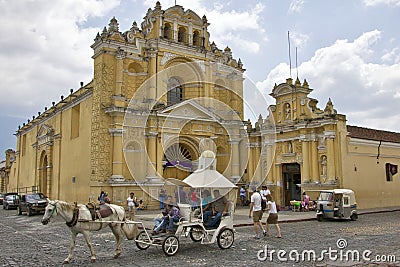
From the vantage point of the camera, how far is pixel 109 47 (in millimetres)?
27031

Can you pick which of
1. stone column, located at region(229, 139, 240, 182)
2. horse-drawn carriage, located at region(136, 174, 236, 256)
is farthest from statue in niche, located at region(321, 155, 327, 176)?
horse-drawn carriage, located at region(136, 174, 236, 256)

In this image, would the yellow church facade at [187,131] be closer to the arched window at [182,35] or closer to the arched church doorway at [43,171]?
the arched window at [182,35]

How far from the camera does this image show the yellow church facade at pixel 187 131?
85.7ft

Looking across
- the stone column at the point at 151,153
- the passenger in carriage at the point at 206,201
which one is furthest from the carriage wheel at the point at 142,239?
the stone column at the point at 151,153

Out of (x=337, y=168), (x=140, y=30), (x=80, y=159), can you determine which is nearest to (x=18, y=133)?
(x=80, y=159)

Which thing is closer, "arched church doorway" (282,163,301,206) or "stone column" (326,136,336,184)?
"stone column" (326,136,336,184)

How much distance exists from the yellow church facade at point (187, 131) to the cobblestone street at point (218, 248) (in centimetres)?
953

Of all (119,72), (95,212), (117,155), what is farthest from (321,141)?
(95,212)

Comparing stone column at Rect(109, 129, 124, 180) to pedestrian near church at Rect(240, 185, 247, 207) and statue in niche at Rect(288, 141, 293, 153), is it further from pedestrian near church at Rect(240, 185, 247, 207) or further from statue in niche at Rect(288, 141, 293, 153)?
statue in niche at Rect(288, 141, 293, 153)

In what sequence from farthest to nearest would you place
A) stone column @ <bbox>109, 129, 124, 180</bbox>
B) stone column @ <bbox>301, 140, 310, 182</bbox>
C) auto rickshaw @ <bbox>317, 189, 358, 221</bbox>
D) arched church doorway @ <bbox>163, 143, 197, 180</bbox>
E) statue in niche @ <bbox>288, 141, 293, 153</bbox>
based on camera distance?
1. statue in niche @ <bbox>288, 141, 293, 153</bbox>
2. arched church doorway @ <bbox>163, 143, 197, 180</bbox>
3. stone column @ <bbox>301, 140, 310, 182</bbox>
4. stone column @ <bbox>109, 129, 124, 180</bbox>
5. auto rickshaw @ <bbox>317, 189, 358, 221</bbox>

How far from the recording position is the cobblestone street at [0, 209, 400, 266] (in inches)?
393

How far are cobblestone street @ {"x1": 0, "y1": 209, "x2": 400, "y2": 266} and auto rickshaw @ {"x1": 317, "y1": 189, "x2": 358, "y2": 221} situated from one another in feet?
9.68

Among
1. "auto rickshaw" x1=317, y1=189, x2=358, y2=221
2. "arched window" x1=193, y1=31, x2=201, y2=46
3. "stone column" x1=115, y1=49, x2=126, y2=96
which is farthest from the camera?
"arched window" x1=193, y1=31, x2=201, y2=46

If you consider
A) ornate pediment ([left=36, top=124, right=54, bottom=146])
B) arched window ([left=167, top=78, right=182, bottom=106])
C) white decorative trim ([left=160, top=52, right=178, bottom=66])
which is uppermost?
white decorative trim ([left=160, top=52, right=178, bottom=66])
